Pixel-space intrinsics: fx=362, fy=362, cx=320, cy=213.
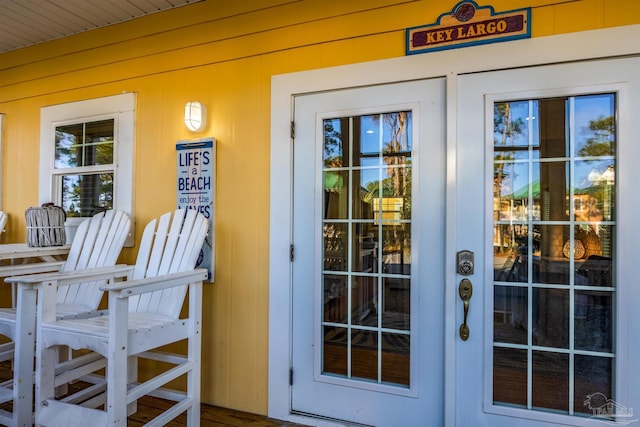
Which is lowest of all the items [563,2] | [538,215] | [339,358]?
[339,358]

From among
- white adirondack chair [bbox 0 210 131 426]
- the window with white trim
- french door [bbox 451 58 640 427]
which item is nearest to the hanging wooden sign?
french door [bbox 451 58 640 427]

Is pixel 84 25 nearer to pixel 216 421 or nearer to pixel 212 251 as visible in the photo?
pixel 212 251

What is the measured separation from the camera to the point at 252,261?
2.32 metres

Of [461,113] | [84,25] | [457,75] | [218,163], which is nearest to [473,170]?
[461,113]

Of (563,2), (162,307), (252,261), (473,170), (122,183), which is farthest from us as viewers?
(122,183)

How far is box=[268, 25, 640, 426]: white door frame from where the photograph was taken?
173 centimetres

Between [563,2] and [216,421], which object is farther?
[216,421]

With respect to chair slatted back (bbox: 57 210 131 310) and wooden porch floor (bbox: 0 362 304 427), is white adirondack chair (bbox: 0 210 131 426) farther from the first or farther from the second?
wooden porch floor (bbox: 0 362 304 427)

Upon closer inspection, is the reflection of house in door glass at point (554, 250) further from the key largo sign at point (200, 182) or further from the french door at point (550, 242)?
the key largo sign at point (200, 182)

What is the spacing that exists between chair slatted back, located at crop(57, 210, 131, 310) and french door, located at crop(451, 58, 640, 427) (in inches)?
85.5

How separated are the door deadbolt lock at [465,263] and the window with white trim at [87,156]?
2293 millimetres

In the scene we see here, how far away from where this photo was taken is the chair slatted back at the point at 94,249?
2373 millimetres

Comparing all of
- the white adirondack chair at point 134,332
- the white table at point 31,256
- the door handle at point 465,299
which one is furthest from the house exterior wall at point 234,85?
the door handle at point 465,299

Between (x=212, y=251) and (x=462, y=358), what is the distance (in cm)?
163
